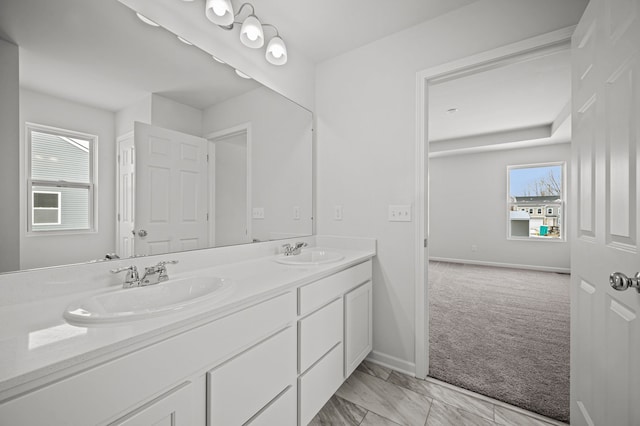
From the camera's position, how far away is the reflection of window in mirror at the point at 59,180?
956 mm

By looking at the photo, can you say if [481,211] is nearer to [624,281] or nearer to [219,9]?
[624,281]

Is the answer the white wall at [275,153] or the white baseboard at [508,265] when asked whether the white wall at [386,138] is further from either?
the white baseboard at [508,265]

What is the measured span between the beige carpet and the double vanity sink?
169 centimetres

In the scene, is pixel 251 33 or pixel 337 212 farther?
pixel 337 212

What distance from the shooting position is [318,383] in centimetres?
141

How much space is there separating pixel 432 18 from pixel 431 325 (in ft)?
8.56

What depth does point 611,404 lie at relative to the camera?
0.98m

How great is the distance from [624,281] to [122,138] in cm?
194

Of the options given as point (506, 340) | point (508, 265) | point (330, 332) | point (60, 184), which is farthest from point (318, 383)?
point (508, 265)

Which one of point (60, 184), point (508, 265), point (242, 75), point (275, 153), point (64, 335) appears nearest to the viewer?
point (64, 335)

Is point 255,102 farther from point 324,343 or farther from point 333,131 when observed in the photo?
point 324,343

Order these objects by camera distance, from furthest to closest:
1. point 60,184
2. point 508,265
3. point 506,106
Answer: point 508,265 → point 506,106 → point 60,184

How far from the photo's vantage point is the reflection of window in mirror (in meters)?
0.96

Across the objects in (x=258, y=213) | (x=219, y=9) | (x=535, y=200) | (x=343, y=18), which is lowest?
(x=258, y=213)
